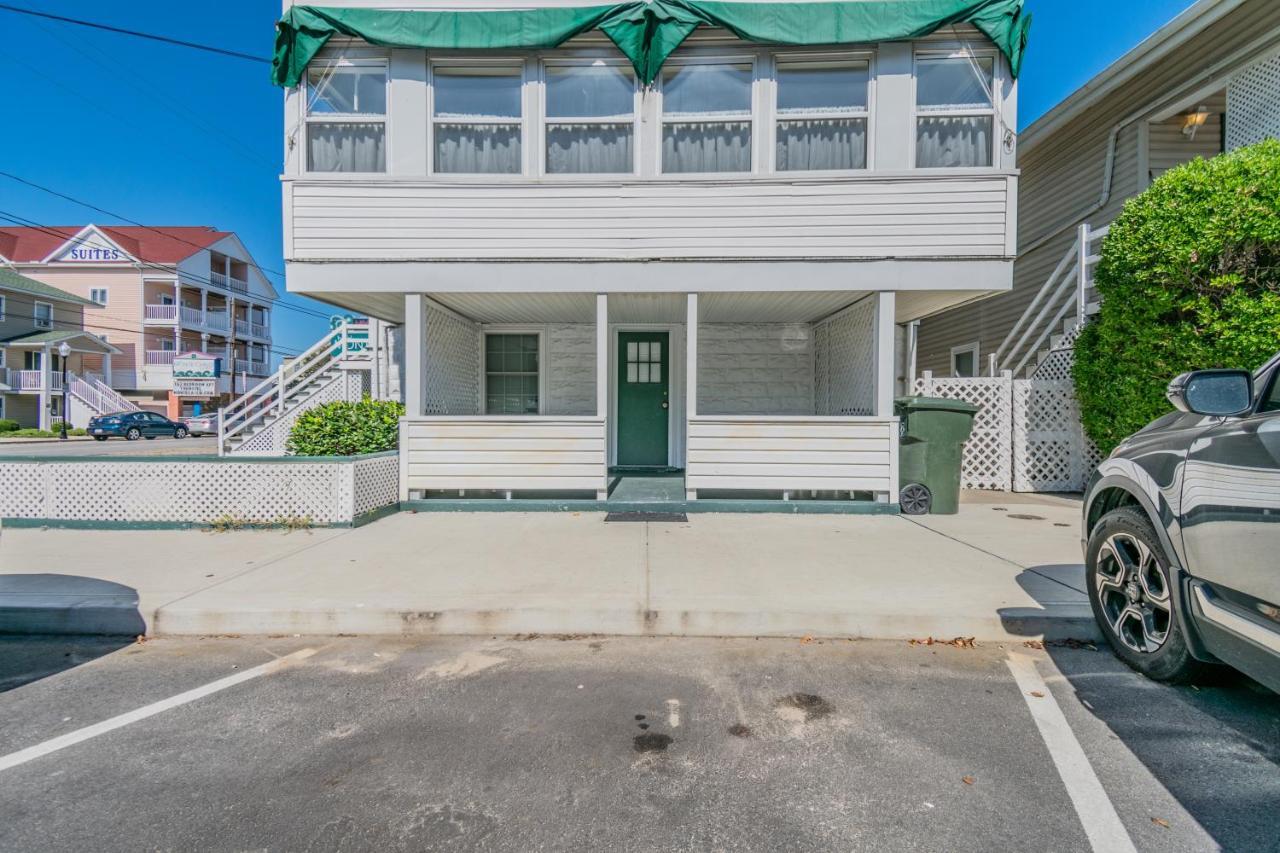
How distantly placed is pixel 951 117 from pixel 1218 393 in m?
5.79

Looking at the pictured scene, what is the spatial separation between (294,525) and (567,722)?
15.9 ft

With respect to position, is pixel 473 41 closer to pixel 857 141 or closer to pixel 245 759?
pixel 857 141

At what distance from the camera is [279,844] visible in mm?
2045

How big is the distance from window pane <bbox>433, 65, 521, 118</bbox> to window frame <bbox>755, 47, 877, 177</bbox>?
2.95 metres

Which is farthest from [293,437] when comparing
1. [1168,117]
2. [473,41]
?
[1168,117]

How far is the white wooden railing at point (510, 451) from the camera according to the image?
24.1 feet

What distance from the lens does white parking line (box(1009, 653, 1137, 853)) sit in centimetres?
206

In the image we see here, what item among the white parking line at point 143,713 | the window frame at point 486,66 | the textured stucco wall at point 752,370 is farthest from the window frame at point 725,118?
the white parking line at point 143,713

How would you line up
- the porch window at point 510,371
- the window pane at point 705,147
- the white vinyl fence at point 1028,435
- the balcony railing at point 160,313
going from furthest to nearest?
1. the balcony railing at point 160,313
2. the porch window at point 510,371
3. the white vinyl fence at point 1028,435
4. the window pane at point 705,147

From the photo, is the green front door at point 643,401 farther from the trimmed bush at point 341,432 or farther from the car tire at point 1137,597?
the car tire at point 1137,597

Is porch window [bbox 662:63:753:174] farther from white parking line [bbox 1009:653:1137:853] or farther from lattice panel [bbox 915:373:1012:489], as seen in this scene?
white parking line [bbox 1009:653:1137:853]

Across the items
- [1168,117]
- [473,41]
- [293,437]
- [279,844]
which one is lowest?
[279,844]

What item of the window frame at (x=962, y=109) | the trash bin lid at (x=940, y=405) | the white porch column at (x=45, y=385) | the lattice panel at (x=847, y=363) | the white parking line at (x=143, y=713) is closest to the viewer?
the white parking line at (x=143, y=713)

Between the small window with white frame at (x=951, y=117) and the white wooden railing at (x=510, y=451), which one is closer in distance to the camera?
the small window with white frame at (x=951, y=117)
